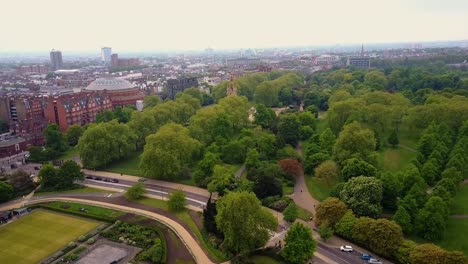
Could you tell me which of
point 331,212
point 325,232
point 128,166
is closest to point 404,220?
point 331,212

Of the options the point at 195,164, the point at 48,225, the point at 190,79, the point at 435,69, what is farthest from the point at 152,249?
the point at 435,69

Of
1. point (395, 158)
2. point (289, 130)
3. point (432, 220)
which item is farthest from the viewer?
point (289, 130)

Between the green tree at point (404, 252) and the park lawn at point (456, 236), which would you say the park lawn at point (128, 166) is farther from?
the park lawn at point (456, 236)

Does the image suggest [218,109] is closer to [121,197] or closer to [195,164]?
[195,164]

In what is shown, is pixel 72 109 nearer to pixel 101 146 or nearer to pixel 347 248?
pixel 101 146

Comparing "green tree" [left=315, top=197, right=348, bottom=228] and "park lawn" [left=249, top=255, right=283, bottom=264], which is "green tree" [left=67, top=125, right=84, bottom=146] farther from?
"green tree" [left=315, top=197, right=348, bottom=228]

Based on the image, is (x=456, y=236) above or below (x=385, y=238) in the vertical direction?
below
